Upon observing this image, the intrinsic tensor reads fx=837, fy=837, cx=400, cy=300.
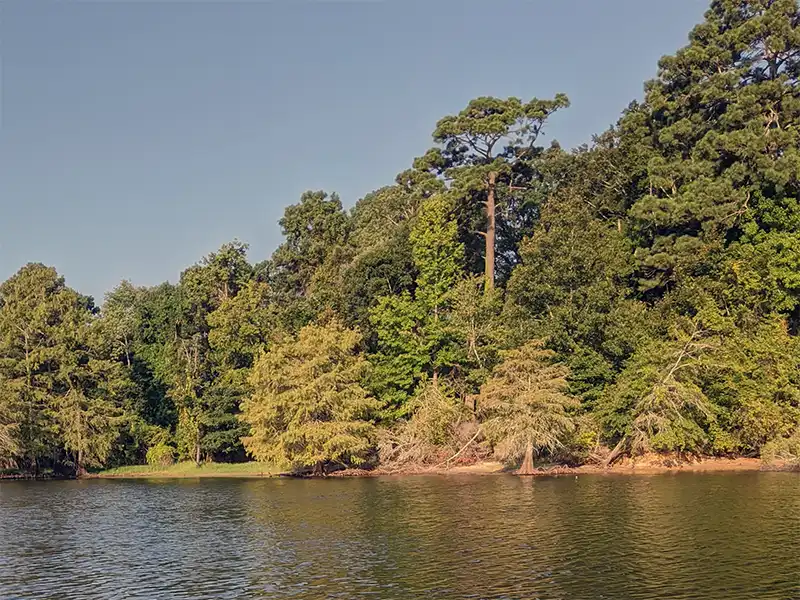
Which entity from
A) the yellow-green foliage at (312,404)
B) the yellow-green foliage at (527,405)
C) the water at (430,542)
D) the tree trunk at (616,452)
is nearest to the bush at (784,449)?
the water at (430,542)

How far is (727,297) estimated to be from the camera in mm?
73562

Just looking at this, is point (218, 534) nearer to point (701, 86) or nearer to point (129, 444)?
point (129, 444)

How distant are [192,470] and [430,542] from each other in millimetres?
57236

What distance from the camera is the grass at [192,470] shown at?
279 ft

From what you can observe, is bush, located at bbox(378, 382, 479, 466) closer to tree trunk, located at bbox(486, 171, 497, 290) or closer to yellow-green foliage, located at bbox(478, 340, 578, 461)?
yellow-green foliage, located at bbox(478, 340, 578, 461)

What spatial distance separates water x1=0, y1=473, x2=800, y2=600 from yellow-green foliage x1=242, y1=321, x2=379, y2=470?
11.3 m

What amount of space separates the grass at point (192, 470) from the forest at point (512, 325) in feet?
5.73

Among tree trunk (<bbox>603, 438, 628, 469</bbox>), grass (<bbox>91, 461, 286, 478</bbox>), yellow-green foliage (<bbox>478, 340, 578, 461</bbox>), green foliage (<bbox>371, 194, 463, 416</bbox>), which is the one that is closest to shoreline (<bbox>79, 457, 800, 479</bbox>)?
tree trunk (<bbox>603, 438, 628, 469</bbox>)

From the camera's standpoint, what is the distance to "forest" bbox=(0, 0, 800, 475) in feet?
225

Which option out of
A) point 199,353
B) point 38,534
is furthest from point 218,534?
point 199,353

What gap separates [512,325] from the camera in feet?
253

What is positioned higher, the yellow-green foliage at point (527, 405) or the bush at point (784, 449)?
the yellow-green foliage at point (527, 405)

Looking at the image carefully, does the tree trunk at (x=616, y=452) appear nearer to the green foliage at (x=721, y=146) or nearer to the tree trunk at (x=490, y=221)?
the green foliage at (x=721, y=146)

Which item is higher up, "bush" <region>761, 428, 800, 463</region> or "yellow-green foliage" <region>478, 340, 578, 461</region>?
"yellow-green foliage" <region>478, 340, 578, 461</region>
